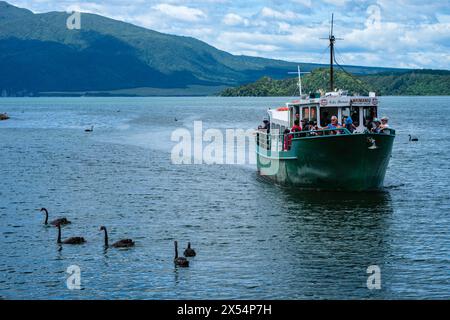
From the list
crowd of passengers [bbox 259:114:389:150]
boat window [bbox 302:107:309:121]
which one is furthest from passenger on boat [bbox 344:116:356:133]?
boat window [bbox 302:107:309:121]

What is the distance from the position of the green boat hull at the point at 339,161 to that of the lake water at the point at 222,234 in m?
1.03

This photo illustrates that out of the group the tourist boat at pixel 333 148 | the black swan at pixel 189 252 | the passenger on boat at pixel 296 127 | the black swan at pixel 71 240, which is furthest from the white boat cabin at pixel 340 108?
the black swan at pixel 71 240

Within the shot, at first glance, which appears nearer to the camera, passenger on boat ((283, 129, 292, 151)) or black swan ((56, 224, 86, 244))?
black swan ((56, 224, 86, 244))

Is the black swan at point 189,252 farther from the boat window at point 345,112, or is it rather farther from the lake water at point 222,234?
the boat window at point 345,112

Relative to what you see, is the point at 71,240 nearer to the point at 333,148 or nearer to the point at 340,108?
the point at 333,148

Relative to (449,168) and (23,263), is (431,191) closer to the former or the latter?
(449,168)

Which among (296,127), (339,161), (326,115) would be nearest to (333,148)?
(339,161)

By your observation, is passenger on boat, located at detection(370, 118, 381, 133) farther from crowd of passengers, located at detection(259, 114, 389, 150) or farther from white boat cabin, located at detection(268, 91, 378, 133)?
white boat cabin, located at detection(268, 91, 378, 133)

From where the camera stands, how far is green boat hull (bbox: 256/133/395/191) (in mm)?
47109

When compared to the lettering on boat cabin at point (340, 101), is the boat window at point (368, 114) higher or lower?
lower

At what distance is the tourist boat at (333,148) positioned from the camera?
47250 millimetres

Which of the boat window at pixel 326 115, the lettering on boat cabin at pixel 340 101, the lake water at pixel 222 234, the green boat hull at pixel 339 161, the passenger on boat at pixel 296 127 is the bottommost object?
the lake water at pixel 222 234

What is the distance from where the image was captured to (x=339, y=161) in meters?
48.2
